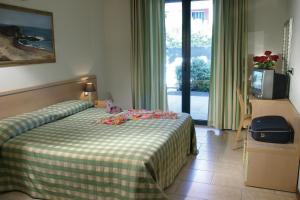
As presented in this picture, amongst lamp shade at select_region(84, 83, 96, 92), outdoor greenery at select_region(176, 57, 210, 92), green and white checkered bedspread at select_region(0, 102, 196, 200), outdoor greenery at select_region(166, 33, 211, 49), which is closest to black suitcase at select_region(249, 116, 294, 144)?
green and white checkered bedspread at select_region(0, 102, 196, 200)

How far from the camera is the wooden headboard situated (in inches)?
128

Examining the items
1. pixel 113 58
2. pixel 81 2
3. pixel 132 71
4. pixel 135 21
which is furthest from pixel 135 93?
pixel 81 2

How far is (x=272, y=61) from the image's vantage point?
12.7 feet

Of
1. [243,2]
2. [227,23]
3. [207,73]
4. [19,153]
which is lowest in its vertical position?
[19,153]

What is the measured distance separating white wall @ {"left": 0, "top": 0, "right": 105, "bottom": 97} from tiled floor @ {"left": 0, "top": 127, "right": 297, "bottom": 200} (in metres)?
1.48

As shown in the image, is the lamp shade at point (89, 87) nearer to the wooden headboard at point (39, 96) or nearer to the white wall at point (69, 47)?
the wooden headboard at point (39, 96)

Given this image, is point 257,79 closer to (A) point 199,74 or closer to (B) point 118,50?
(A) point 199,74

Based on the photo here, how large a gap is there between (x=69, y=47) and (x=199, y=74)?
2338 millimetres

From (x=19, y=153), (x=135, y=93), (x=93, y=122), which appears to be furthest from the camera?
(x=135, y=93)

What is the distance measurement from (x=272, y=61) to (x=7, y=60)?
3.47m

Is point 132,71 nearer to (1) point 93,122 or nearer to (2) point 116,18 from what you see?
(2) point 116,18

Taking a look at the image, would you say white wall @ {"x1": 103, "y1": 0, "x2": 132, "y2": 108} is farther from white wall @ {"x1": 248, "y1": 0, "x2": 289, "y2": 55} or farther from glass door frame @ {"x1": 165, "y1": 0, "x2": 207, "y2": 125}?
white wall @ {"x1": 248, "y1": 0, "x2": 289, "y2": 55}

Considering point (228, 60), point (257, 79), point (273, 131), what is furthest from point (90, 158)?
point (228, 60)

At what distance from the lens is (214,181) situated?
2990mm
